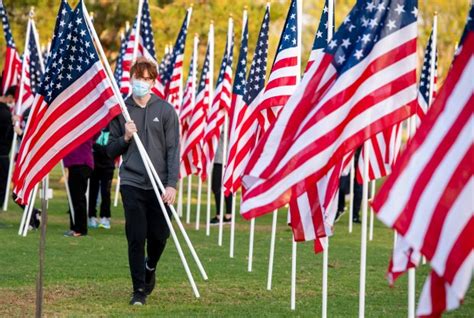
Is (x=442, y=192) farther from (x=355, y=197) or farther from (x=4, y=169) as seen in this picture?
(x=355, y=197)

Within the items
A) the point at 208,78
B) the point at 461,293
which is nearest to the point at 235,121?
the point at 208,78

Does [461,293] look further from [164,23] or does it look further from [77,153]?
Result: [164,23]

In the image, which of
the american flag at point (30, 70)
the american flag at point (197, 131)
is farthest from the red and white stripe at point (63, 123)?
the american flag at point (30, 70)

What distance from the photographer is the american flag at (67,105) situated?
1076 centimetres

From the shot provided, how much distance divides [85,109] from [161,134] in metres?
0.95

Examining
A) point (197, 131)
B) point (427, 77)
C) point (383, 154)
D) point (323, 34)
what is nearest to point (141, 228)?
point (323, 34)

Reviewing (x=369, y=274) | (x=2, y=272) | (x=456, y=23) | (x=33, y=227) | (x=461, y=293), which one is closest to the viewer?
(x=461, y=293)

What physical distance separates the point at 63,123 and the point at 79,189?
7.62 meters

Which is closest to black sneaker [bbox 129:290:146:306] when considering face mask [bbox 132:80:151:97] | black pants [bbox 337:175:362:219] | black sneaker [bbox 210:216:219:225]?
face mask [bbox 132:80:151:97]

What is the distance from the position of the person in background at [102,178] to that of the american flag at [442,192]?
44.0ft

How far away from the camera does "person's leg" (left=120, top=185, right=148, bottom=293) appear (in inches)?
445

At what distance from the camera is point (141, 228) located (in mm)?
11336

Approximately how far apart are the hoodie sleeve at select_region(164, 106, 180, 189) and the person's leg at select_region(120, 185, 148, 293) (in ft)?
1.22

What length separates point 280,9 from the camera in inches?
1399
